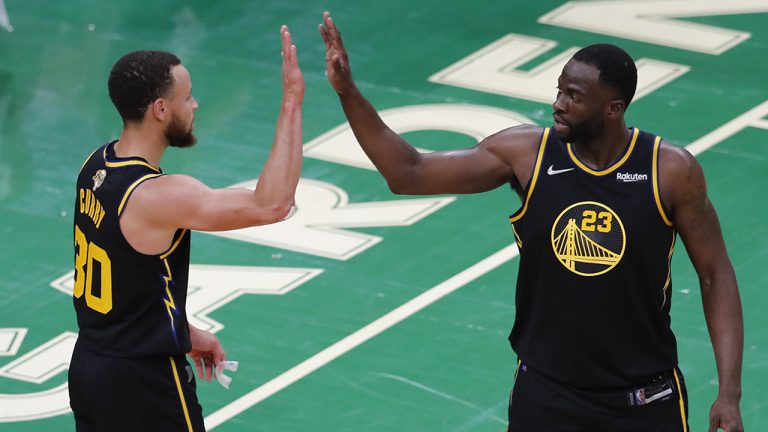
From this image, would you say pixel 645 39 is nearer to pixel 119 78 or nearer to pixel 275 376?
pixel 275 376

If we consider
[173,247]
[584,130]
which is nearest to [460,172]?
[584,130]

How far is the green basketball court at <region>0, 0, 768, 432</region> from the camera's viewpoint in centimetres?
944

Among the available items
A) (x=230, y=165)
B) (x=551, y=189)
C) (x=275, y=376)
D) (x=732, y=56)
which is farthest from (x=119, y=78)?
(x=732, y=56)

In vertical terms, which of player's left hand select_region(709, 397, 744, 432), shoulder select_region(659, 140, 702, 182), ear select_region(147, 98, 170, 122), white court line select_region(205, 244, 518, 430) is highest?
ear select_region(147, 98, 170, 122)

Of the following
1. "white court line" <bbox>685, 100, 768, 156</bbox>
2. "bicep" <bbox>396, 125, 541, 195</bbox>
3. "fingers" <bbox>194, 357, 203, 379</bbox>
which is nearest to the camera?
"bicep" <bbox>396, 125, 541, 195</bbox>

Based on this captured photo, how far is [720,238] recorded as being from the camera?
21.1ft

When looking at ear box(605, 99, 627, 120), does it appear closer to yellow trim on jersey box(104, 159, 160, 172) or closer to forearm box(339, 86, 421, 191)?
forearm box(339, 86, 421, 191)

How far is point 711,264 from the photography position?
6.45m

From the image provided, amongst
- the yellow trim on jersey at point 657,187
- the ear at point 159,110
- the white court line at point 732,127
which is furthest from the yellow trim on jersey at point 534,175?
the white court line at point 732,127

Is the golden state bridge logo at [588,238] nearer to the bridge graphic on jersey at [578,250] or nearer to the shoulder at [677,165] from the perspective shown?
the bridge graphic on jersey at [578,250]

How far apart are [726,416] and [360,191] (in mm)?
5830

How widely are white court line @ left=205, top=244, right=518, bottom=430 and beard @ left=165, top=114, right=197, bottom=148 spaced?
2879 mm

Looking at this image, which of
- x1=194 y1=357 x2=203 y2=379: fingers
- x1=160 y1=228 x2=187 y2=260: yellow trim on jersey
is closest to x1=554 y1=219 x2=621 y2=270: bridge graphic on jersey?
x1=160 y1=228 x2=187 y2=260: yellow trim on jersey

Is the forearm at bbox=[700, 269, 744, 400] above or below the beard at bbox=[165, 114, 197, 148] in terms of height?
below
